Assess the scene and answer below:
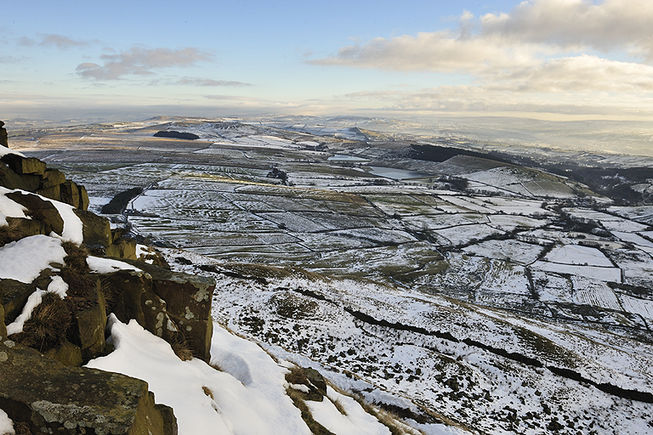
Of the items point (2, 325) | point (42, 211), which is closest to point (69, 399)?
point (2, 325)

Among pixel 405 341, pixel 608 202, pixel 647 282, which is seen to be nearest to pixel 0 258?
pixel 405 341

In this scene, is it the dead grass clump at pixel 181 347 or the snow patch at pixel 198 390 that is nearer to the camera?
the snow patch at pixel 198 390

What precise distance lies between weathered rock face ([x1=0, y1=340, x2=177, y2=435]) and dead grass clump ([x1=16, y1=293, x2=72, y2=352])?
1.30 metres

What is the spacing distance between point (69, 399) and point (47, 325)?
3.01m

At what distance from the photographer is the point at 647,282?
230 feet

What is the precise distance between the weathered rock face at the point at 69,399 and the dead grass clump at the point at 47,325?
51.1 inches

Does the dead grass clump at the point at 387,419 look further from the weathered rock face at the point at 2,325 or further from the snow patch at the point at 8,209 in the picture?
the snow patch at the point at 8,209

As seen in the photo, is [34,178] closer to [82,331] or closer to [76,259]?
[76,259]

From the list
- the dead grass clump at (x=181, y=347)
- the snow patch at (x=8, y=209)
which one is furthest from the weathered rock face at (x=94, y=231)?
the dead grass clump at (x=181, y=347)

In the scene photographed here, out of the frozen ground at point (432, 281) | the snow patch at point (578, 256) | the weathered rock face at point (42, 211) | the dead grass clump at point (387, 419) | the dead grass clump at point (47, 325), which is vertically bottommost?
the snow patch at point (578, 256)

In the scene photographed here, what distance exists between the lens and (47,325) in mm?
8141

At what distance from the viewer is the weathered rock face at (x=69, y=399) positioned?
18.3 feet

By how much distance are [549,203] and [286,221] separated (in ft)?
375

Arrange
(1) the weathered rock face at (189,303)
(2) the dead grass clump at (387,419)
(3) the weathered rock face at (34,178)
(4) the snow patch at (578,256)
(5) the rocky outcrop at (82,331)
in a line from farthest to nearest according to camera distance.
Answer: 1. (4) the snow patch at (578,256)
2. (3) the weathered rock face at (34,178)
3. (2) the dead grass clump at (387,419)
4. (1) the weathered rock face at (189,303)
5. (5) the rocky outcrop at (82,331)
